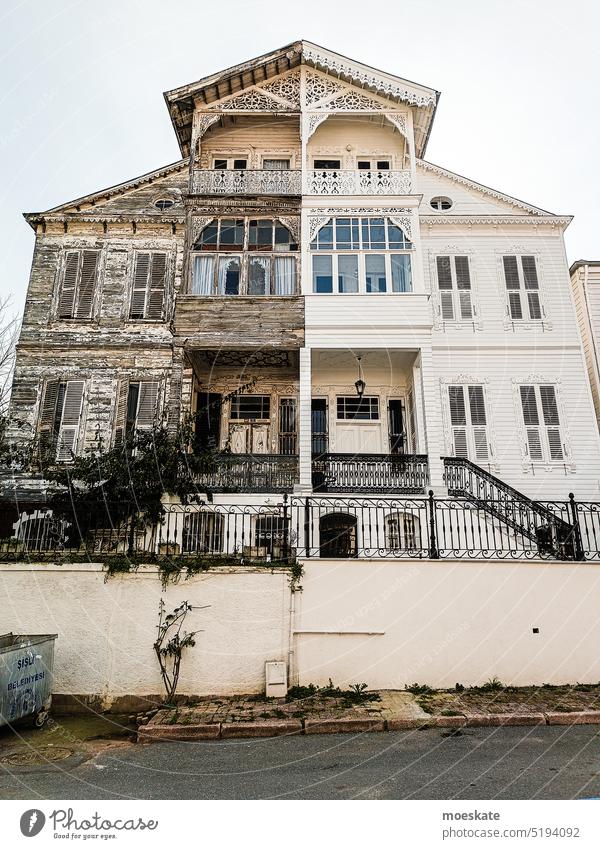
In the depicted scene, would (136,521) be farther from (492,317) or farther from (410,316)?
(492,317)

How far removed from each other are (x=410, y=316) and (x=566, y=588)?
8.41 m

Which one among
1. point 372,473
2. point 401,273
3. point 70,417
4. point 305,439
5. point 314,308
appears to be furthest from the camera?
point 70,417

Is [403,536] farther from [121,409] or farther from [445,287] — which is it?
[121,409]

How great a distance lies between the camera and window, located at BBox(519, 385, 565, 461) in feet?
53.0

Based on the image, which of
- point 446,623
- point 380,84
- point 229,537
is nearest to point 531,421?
point 446,623

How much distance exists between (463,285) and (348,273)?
3751 millimetres

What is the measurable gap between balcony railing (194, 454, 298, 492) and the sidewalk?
21.0 feet

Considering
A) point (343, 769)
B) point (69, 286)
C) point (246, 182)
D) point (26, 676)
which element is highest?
point (246, 182)

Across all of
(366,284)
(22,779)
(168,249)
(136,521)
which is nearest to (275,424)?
(366,284)

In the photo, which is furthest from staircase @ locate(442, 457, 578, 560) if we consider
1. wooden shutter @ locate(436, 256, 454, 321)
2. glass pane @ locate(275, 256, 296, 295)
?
glass pane @ locate(275, 256, 296, 295)

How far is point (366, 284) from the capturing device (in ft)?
53.6

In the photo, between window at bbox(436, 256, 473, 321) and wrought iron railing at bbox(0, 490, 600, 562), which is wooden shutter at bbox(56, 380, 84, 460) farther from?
window at bbox(436, 256, 473, 321)

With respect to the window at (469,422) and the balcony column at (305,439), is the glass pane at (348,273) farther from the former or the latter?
the window at (469,422)

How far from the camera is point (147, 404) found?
16.8 m
